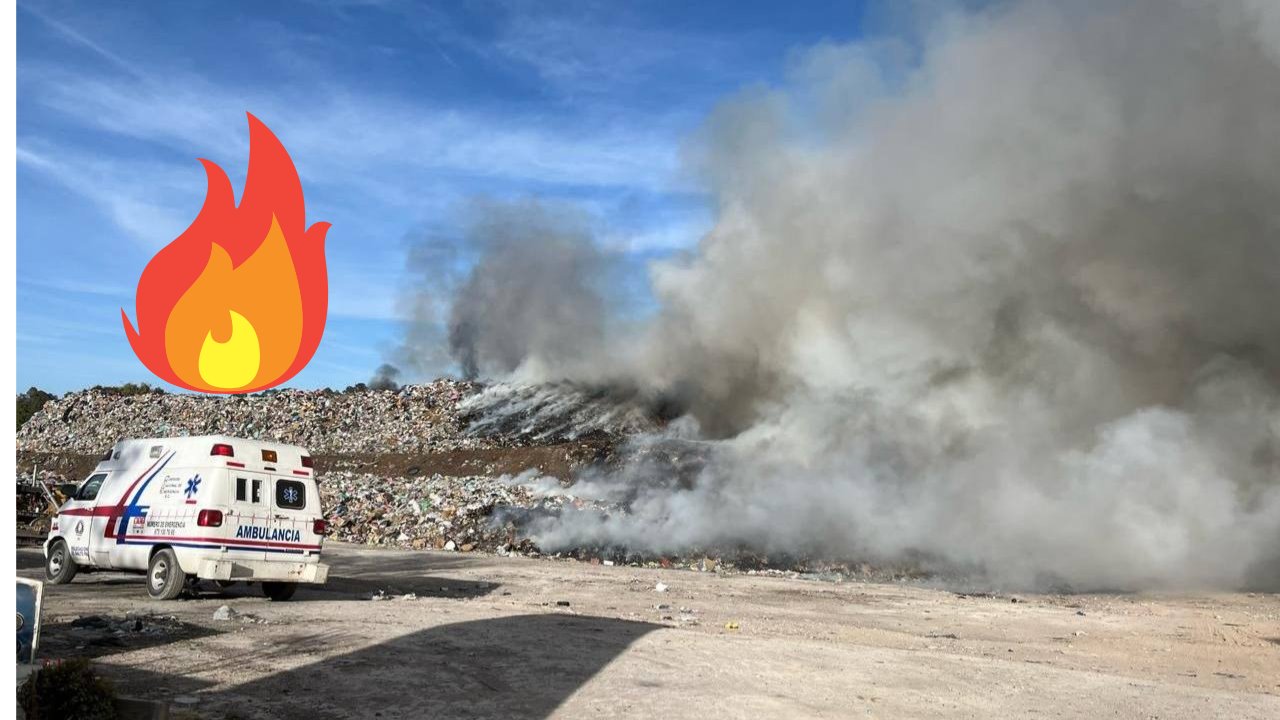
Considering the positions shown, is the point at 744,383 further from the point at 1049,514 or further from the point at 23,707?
the point at 23,707

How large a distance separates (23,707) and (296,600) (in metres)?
6.79

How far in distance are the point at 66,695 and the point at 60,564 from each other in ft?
26.9

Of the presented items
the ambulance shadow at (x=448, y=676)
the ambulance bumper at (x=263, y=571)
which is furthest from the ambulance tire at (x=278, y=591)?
the ambulance shadow at (x=448, y=676)

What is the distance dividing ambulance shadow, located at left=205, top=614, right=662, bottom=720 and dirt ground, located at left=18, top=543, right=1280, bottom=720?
0.02 m

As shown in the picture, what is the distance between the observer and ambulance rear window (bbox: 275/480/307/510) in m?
10.7

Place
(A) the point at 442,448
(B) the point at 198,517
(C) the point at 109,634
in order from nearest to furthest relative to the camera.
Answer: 1. (C) the point at 109,634
2. (B) the point at 198,517
3. (A) the point at 442,448

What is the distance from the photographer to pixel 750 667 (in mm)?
7824

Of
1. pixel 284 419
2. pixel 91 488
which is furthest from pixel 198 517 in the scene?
pixel 284 419

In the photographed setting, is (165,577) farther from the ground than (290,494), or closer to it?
closer to it

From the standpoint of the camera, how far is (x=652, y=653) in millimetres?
8289

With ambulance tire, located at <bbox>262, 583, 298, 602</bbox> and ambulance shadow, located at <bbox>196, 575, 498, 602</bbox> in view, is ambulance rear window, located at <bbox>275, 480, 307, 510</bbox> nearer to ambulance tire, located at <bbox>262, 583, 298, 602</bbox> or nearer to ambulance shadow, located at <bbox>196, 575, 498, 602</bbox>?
ambulance tire, located at <bbox>262, 583, 298, 602</bbox>

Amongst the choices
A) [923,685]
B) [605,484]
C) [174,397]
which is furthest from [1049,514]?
[174,397]

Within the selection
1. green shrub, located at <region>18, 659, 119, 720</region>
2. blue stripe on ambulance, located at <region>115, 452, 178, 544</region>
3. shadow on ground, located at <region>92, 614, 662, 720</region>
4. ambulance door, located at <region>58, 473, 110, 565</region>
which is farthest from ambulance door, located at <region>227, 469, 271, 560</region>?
green shrub, located at <region>18, 659, 119, 720</region>

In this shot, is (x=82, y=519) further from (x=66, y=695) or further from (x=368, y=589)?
(x=66, y=695)
